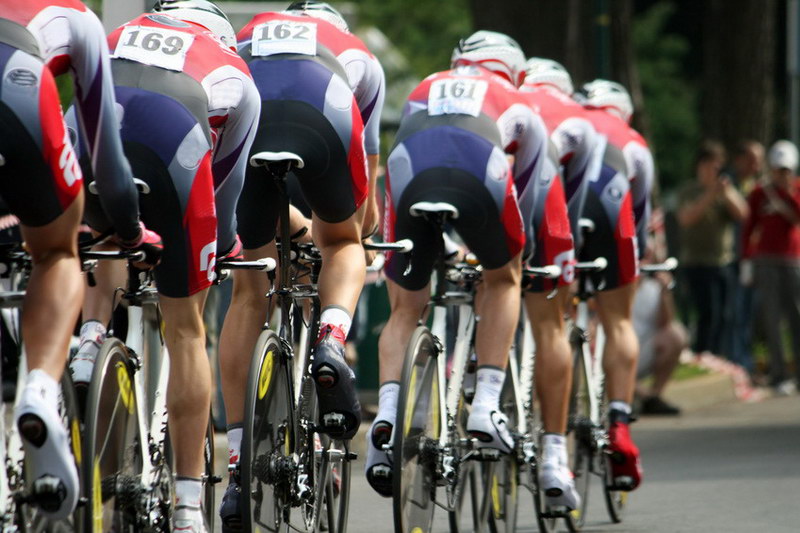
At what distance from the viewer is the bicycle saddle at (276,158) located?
6062mm

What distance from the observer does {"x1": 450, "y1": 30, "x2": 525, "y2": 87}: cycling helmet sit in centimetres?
765

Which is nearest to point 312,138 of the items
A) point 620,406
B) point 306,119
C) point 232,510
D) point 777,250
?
point 306,119

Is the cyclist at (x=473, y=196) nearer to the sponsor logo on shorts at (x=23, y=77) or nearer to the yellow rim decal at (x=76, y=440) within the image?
the yellow rim decal at (x=76, y=440)

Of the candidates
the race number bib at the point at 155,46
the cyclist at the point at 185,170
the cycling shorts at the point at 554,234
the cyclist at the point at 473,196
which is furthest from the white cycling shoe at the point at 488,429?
the race number bib at the point at 155,46

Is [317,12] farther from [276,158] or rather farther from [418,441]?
[418,441]

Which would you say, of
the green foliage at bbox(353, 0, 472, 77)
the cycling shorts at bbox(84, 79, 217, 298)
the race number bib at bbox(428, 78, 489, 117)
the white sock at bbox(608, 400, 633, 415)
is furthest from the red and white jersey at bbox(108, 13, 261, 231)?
the green foliage at bbox(353, 0, 472, 77)

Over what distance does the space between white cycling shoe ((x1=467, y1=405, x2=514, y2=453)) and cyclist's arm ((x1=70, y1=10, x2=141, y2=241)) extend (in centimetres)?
274

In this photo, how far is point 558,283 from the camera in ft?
26.3

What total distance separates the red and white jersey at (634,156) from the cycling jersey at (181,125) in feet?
11.4

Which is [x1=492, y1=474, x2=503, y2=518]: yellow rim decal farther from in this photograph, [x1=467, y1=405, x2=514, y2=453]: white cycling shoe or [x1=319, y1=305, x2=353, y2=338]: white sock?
[x1=319, y1=305, x2=353, y2=338]: white sock

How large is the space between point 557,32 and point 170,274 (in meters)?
10.1

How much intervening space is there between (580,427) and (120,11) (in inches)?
122

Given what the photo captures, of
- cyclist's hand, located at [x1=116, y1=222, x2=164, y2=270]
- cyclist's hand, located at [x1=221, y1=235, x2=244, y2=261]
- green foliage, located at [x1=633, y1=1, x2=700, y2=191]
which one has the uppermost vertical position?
green foliage, located at [x1=633, y1=1, x2=700, y2=191]

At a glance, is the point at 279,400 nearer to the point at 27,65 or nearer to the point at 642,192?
the point at 27,65
